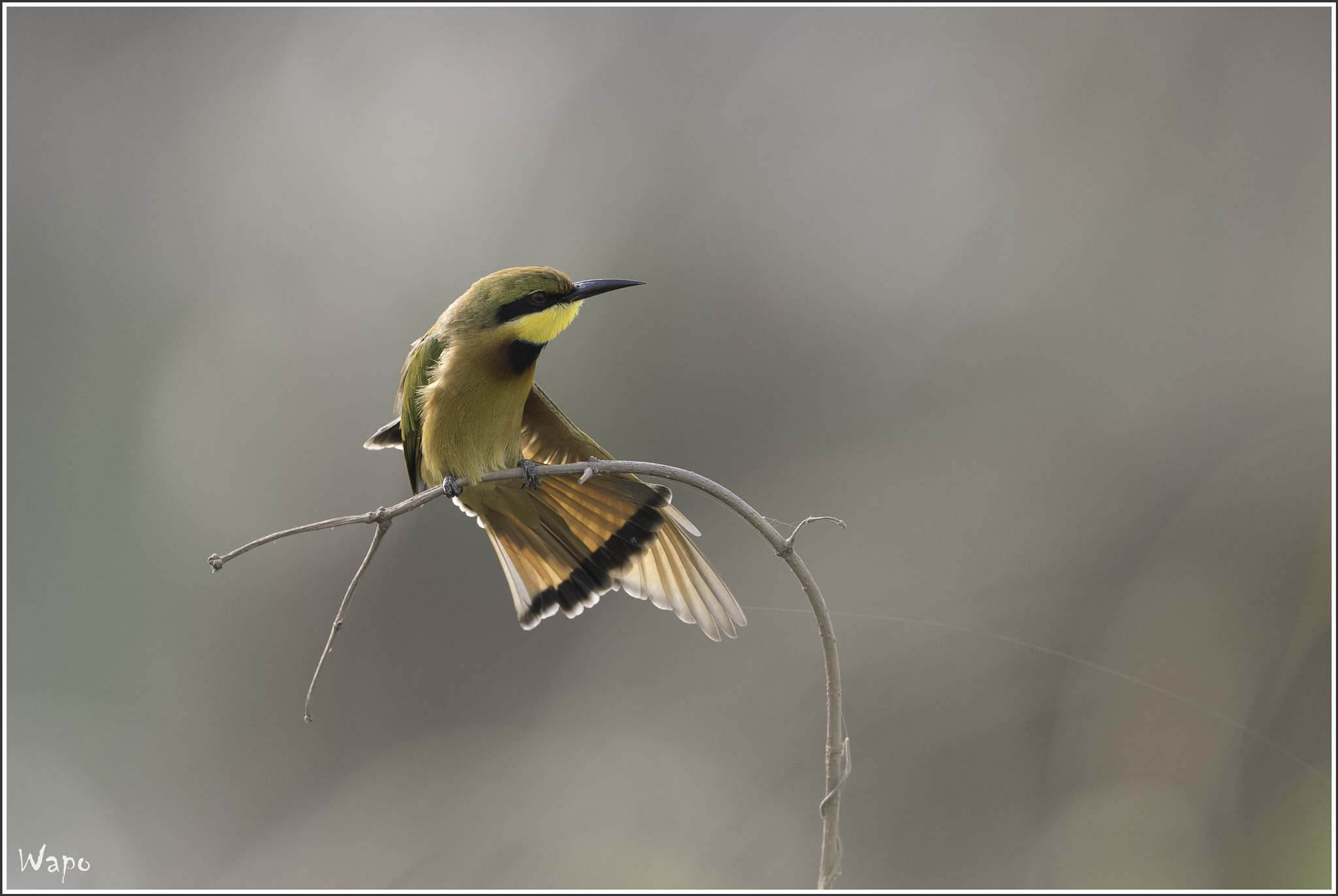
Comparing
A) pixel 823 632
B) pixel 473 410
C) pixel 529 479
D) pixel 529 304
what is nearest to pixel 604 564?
pixel 529 479

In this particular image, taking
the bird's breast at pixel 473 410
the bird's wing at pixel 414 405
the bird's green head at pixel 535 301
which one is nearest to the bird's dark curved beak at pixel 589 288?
the bird's green head at pixel 535 301

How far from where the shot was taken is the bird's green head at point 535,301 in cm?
145

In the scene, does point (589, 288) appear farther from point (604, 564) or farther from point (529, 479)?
point (604, 564)

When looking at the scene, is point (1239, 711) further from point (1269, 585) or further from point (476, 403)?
point (476, 403)

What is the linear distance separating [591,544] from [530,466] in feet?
0.72

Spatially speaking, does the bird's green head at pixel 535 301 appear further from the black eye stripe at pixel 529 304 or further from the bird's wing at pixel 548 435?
the bird's wing at pixel 548 435

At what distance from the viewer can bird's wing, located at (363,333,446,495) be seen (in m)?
1.54

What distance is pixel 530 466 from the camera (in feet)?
4.53

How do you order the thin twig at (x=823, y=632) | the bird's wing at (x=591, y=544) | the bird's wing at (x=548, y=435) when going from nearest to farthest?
the thin twig at (x=823, y=632)
the bird's wing at (x=591, y=544)
the bird's wing at (x=548, y=435)

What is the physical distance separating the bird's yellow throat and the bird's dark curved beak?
12 millimetres

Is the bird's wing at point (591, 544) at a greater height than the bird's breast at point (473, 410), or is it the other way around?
the bird's breast at point (473, 410)

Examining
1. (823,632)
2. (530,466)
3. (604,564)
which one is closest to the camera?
(823,632)

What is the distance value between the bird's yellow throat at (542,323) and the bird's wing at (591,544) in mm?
144

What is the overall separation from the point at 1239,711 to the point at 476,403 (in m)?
1.65
